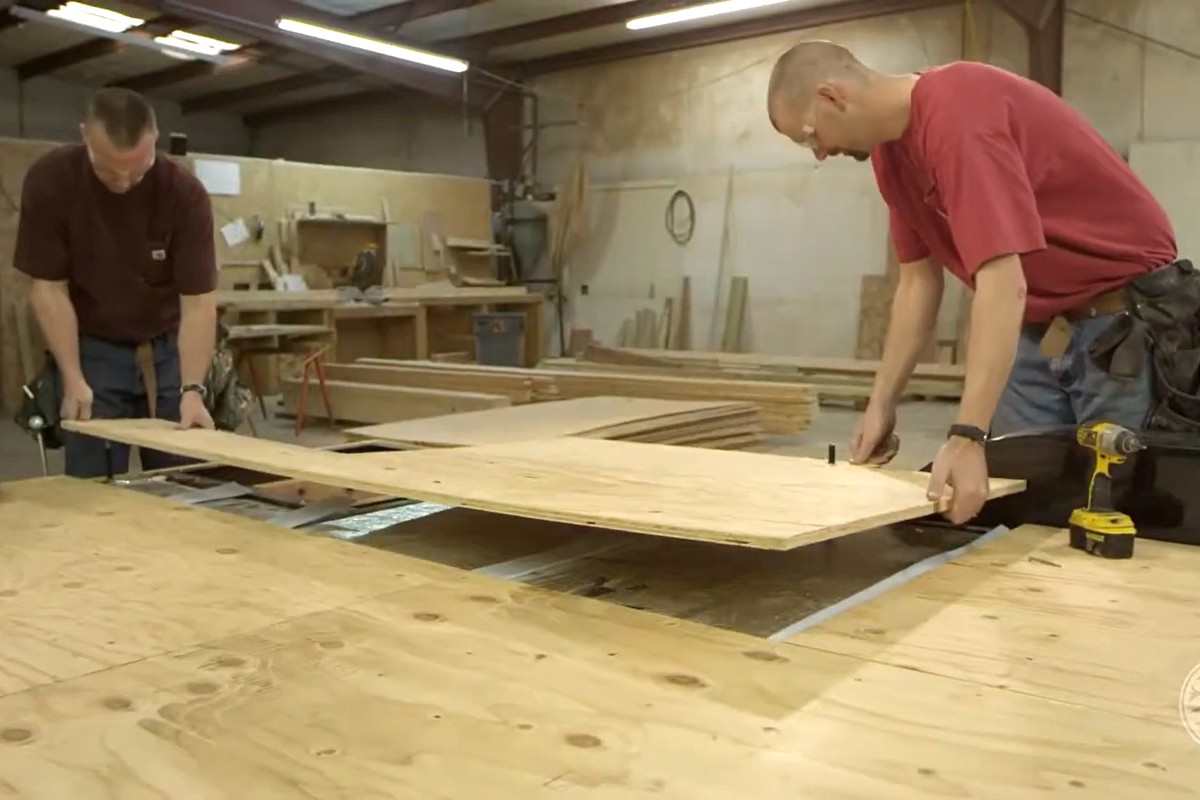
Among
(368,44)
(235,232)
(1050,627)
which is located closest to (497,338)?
(235,232)

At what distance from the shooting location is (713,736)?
1.01 m

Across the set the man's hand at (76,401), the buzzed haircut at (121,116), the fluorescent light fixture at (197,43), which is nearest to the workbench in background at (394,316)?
the fluorescent light fixture at (197,43)

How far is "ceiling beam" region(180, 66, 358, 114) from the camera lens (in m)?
10.7

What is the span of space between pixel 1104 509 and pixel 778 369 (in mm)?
5715

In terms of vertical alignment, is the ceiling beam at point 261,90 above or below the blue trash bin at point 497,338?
above

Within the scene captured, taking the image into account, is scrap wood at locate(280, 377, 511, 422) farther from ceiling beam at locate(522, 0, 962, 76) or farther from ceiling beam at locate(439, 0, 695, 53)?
ceiling beam at locate(522, 0, 962, 76)

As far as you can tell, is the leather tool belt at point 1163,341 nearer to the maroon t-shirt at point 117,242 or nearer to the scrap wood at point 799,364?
the maroon t-shirt at point 117,242

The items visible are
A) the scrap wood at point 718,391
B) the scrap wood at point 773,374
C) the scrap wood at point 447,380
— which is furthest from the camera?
the scrap wood at point 773,374

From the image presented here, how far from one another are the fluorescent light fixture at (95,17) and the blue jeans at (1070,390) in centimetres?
813

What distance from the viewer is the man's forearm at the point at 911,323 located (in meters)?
2.20

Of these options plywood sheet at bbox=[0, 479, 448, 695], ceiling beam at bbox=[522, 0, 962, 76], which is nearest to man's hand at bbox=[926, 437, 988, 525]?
plywood sheet at bbox=[0, 479, 448, 695]

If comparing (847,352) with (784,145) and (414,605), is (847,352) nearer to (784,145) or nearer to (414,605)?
(784,145)

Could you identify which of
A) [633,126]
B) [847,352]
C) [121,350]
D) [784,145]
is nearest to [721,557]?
[121,350]

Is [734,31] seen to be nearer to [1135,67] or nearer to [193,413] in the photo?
[1135,67]
